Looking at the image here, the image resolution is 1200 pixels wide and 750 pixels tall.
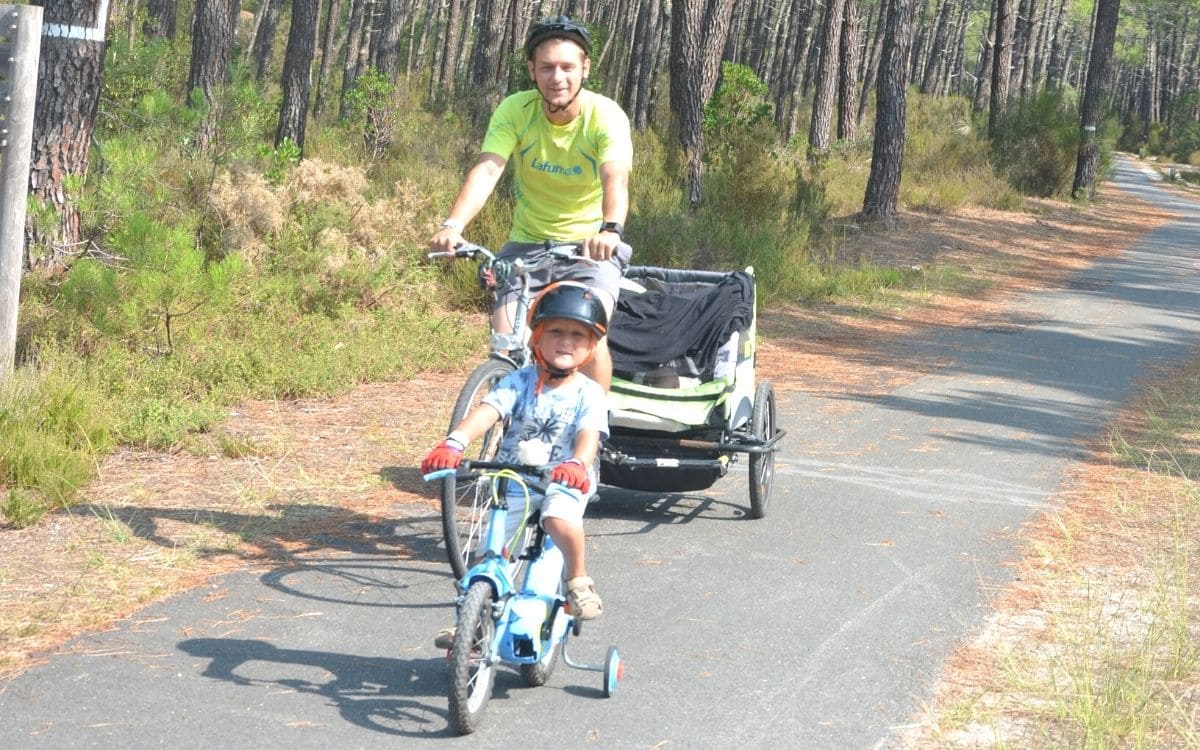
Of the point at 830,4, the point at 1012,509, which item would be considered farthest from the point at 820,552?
the point at 830,4

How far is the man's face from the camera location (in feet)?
18.7

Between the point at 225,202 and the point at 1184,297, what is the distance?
517 inches

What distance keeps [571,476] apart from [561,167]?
219 centimetres

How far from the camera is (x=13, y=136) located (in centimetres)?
738

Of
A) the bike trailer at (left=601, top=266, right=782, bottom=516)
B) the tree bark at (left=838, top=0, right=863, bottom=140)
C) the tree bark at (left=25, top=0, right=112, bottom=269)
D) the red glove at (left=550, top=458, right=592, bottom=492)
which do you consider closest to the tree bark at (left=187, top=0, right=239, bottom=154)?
the tree bark at (left=25, top=0, right=112, bottom=269)

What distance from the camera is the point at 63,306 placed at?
861cm

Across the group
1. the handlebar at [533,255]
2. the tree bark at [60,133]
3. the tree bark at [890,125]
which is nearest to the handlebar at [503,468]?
the handlebar at [533,255]

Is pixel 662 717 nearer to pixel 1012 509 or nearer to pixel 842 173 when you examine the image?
pixel 1012 509

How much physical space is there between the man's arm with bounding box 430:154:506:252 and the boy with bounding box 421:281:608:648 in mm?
946

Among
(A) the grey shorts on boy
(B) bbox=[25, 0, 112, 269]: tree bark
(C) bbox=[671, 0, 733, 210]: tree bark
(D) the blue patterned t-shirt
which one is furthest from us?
(C) bbox=[671, 0, 733, 210]: tree bark

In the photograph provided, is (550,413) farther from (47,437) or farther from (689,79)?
(689,79)

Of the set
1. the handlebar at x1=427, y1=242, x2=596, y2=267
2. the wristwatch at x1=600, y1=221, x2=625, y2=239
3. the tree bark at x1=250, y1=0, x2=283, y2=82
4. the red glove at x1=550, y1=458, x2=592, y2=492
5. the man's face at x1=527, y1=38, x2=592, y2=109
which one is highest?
the tree bark at x1=250, y1=0, x2=283, y2=82

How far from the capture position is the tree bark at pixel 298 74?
20641 millimetres

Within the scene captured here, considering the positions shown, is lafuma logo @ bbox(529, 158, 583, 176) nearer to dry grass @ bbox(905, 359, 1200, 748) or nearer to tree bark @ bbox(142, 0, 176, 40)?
dry grass @ bbox(905, 359, 1200, 748)
